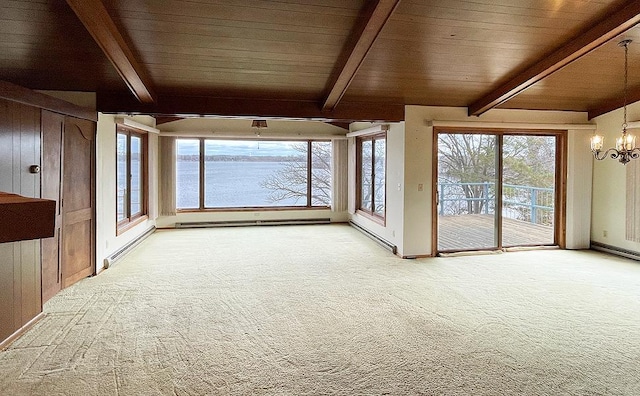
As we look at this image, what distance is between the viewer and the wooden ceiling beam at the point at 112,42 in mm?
2953

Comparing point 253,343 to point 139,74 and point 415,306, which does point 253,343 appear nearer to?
point 415,306

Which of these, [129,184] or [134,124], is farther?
[129,184]

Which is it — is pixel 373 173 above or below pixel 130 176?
above

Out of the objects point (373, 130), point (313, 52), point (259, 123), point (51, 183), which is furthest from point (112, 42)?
point (259, 123)

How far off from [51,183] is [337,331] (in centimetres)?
328

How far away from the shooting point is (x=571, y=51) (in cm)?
414

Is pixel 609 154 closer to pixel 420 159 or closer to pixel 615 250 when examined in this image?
pixel 615 250

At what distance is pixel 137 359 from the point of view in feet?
9.34

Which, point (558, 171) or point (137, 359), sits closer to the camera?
point (137, 359)

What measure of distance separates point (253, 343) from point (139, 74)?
3.06 metres

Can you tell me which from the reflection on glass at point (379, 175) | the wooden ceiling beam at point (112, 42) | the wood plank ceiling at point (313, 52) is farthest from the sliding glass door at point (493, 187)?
the wooden ceiling beam at point (112, 42)

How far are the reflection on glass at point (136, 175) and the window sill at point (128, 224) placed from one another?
0.13 metres

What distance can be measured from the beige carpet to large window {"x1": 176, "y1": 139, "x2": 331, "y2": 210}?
3446 millimetres

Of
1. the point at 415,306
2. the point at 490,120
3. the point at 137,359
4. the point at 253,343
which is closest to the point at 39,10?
the point at 137,359
